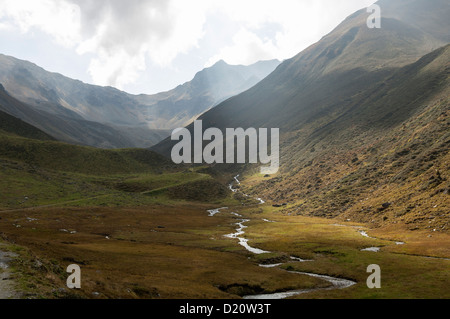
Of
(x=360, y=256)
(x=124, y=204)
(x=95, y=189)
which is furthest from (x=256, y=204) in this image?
(x=360, y=256)

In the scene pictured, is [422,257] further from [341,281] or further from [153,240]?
[153,240]

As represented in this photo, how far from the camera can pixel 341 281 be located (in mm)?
49500

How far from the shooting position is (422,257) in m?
59.4

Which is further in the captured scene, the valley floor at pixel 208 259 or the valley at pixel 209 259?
the valley at pixel 209 259

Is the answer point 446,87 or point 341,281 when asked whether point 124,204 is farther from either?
point 446,87

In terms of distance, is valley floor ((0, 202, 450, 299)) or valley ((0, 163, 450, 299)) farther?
valley ((0, 163, 450, 299))

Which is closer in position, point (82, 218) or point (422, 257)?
point (422, 257)

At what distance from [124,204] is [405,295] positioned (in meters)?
136

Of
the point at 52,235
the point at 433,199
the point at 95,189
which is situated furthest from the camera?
the point at 95,189
